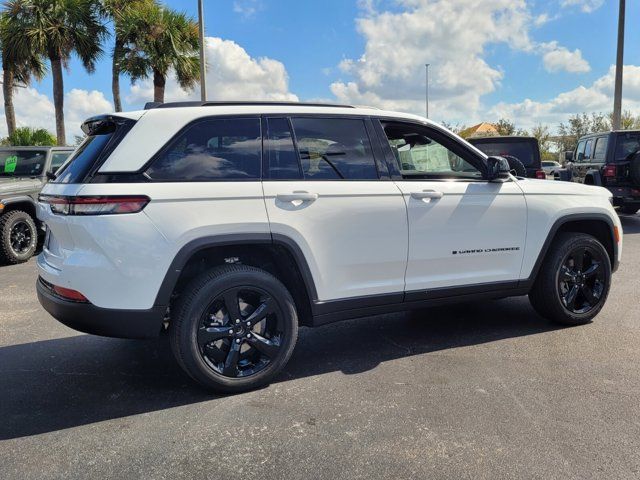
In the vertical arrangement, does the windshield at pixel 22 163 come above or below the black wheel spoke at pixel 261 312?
above

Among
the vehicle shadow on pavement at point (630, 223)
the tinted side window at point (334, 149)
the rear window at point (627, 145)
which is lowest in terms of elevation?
the vehicle shadow on pavement at point (630, 223)

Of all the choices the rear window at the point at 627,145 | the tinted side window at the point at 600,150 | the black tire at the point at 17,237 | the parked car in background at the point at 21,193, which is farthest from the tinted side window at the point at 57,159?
the rear window at the point at 627,145

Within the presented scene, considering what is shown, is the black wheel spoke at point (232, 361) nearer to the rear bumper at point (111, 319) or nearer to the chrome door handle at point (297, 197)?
the rear bumper at point (111, 319)

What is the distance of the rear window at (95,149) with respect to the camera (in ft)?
10.8

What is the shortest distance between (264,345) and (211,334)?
0.37 meters

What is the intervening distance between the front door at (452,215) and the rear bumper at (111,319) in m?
1.80

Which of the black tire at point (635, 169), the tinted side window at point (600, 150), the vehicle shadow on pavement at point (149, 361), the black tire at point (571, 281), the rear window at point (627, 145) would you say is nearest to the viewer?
the vehicle shadow on pavement at point (149, 361)

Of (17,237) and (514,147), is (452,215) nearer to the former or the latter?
(17,237)

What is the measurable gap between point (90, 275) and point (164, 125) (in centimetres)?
100

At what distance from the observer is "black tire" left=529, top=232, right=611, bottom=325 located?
4.66m

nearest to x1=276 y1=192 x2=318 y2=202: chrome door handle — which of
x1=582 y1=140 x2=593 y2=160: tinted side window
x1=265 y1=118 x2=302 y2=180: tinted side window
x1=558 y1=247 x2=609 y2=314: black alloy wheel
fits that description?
x1=265 y1=118 x2=302 y2=180: tinted side window

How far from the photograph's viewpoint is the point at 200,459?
2.79 meters

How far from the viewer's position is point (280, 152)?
144 inches

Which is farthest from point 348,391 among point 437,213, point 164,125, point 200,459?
point 164,125
